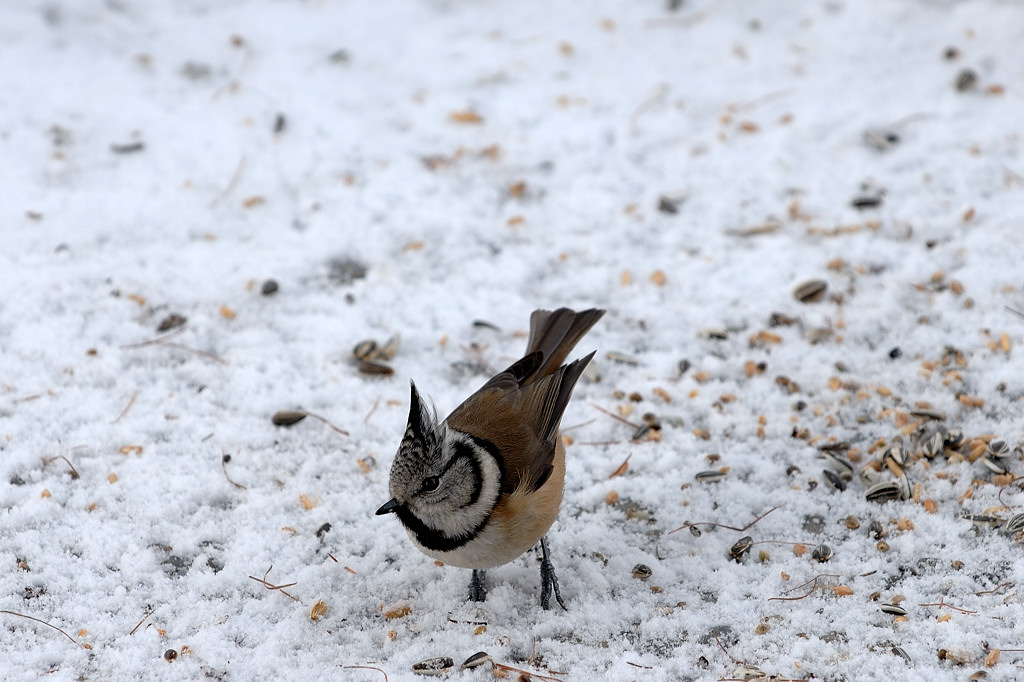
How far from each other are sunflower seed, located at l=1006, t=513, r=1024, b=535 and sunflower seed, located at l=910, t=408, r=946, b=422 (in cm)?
57

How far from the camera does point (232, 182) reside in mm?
4805

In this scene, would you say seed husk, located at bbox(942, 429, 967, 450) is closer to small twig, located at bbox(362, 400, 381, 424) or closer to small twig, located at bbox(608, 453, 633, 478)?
small twig, located at bbox(608, 453, 633, 478)

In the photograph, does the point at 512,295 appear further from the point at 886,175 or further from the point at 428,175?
the point at 886,175

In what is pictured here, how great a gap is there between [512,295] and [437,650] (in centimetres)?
197

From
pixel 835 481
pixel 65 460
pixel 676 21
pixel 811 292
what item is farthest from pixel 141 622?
pixel 676 21

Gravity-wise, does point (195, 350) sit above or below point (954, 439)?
above

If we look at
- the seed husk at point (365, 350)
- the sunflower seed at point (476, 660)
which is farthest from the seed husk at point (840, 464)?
the seed husk at point (365, 350)

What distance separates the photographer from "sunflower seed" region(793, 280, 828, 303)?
162 inches

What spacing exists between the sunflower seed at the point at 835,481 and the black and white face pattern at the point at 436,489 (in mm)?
1349

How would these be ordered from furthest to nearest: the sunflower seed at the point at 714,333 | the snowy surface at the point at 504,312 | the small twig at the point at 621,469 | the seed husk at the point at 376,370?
1. the sunflower seed at the point at 714,333
2. the seed husk at the point at 376,370
3. the small twig at the point at 621,469
4. the snowy surface at the point at 504,312

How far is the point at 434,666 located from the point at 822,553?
132cm

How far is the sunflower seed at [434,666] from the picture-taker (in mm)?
2582

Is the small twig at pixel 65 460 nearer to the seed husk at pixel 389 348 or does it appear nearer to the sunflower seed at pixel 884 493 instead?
the seed husk at pixel 389 348

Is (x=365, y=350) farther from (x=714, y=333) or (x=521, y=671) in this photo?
(x=521, y=671)
